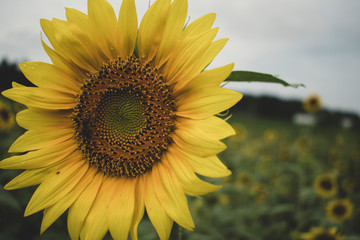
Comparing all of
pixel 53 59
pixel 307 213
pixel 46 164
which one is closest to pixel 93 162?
pixel 46 164

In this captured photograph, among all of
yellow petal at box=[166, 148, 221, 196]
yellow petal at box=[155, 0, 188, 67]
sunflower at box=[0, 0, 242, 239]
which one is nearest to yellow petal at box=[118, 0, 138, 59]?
sunflower at box=[0, 0, 242, 239]

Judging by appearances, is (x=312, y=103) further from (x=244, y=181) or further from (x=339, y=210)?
(x=339, y=210)

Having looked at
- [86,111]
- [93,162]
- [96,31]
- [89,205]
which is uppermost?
[96,31]

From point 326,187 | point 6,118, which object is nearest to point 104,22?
point 6,118

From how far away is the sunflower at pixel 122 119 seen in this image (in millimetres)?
1197

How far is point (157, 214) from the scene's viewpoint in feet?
4.03

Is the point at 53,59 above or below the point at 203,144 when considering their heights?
above

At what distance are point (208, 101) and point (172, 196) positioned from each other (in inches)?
19.8

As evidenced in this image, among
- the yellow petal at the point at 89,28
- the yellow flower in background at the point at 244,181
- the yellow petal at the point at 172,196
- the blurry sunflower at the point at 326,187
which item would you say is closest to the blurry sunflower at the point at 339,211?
the blurry sunflower at the point at 326,187

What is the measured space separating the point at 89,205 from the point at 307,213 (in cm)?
456

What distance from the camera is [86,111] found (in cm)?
152

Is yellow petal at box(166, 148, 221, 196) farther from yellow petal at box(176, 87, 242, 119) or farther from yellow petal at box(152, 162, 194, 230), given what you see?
yellow petal at box(176, 87, 242, 119)

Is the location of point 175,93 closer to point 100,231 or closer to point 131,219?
point 131,219

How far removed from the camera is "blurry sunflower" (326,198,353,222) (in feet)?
13.0
